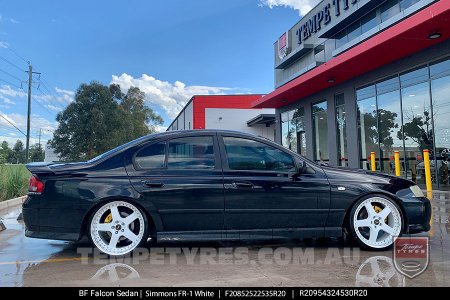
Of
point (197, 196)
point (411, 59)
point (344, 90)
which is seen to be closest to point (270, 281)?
point (197, 196)

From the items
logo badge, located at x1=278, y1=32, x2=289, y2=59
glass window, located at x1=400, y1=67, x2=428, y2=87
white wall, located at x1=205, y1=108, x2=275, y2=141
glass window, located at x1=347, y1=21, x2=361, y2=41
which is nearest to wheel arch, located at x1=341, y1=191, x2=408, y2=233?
glass window, located at x1=400, y1=67, x2=428, y2=87

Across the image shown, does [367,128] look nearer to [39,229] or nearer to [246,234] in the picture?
[246,234]

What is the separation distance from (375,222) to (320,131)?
1310 cm

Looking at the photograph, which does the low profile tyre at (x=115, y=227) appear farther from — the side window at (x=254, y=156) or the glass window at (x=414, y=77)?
the glass window at (x=414, y=77)

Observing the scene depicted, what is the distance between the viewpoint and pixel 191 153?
437cm

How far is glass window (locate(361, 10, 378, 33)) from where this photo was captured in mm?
13430

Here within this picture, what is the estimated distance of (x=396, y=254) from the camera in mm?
4191

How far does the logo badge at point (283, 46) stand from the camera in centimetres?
1987

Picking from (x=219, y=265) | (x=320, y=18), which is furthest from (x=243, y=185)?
(x=320, y=18)

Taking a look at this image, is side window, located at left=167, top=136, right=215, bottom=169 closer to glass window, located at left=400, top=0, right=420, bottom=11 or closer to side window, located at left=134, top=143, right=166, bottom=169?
side window, located at left=134, top=143, right=166, bottom=169

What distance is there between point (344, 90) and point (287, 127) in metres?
5.90

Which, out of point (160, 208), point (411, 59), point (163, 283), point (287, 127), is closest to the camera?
point (163, 283)

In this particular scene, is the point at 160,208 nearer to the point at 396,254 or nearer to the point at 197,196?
the point at 197,196

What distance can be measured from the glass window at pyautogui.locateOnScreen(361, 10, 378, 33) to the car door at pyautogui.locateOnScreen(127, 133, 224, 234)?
11878 mm
